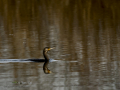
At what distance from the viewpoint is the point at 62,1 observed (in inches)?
1023

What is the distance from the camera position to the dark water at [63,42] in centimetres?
830

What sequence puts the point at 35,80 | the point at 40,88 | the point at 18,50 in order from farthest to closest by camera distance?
the point at 18,50, the point at 35,80, the point at 40,88

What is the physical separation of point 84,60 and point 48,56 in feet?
3.55

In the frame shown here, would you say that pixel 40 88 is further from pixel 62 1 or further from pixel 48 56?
pixel 62 1

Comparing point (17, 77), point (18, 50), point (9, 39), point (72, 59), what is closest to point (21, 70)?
point (17, 77)

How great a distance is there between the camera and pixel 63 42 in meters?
13.6

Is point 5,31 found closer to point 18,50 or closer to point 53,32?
point 53,32

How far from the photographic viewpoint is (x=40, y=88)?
7.65 m

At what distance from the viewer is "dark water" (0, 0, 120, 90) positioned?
830 centimetres

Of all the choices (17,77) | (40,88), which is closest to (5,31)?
(17,77)

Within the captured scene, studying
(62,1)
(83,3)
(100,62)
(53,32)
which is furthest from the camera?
(62,1)

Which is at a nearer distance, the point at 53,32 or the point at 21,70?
the point at 21,70

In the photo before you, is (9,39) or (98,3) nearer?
(9,39)

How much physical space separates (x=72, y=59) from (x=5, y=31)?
6003 millimetres
